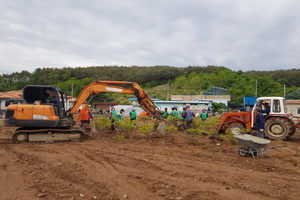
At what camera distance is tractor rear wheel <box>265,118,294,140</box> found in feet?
37.3

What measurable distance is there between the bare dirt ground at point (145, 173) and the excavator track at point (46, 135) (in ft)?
2.31

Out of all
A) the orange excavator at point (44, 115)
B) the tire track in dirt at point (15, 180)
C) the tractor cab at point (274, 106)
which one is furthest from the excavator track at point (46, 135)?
the tractor cab at point (274, 106)

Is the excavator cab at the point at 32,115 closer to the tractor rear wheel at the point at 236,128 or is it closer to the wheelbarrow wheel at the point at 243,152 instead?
the wheelbarrow wheel at the point at 243,152

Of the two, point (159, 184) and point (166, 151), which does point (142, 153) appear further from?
point (159, 184)

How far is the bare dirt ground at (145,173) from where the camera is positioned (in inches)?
186

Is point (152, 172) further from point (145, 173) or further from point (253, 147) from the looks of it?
point (253, 147)

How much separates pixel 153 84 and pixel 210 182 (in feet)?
354

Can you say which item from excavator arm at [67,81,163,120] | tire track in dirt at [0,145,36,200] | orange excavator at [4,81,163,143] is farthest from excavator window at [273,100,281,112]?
tire track in dirt at [0,145,36,200]

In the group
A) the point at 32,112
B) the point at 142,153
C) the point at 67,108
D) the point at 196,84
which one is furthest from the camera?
the point at 196,84

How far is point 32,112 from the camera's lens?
10000mm

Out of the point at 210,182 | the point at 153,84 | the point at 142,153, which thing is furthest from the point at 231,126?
the point at 153,84

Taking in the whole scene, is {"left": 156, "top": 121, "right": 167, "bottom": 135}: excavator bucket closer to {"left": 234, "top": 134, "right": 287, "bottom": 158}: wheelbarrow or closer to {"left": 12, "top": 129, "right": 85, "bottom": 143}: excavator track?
{"left": 12, "top": 129, "right": 85, "bottom": 143}: excavator track

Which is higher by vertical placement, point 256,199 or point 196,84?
point 196,84

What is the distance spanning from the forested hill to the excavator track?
4558 centimetres
